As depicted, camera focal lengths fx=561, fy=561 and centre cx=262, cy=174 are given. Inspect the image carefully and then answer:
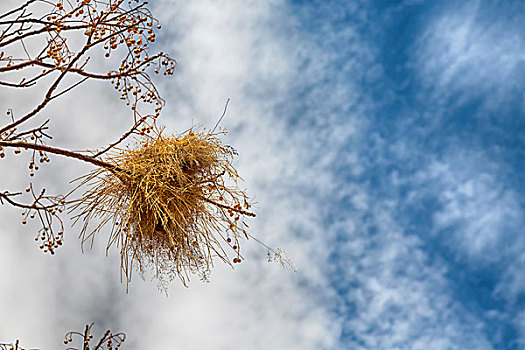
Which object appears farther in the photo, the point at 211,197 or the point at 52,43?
the point at 211,197

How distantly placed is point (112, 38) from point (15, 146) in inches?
19.0

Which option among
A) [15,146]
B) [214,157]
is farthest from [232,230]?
[15,146]

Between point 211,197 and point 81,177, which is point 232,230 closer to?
point 211,197

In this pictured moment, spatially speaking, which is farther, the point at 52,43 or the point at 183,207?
the point at 183,207

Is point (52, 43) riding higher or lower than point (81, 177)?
higher

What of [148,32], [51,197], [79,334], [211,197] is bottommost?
[79,334]

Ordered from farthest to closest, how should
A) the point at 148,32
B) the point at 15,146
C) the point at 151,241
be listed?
the point at 151,241
the point at 148,32
the point at 15,146

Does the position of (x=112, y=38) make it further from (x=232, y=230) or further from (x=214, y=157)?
(x=232, y=230)

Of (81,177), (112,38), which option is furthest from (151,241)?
(112,38)

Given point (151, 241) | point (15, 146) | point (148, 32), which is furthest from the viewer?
point (151, 241)

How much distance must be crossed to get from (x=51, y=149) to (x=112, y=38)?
43 centimetres

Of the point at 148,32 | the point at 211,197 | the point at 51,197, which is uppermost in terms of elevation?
the point at 148,32

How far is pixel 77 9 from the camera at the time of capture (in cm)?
193

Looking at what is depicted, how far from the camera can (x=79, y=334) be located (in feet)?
6.65
